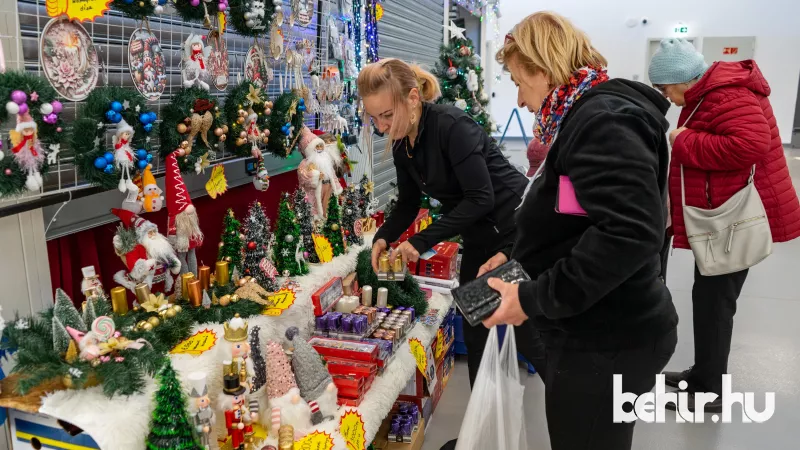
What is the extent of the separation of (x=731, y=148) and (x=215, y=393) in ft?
7.04

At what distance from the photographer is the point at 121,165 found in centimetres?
151

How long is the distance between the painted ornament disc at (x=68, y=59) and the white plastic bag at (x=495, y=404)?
4.37 feet

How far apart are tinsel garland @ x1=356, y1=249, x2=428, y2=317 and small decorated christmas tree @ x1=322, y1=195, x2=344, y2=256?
0.10 m

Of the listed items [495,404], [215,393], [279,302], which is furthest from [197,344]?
[495,404]

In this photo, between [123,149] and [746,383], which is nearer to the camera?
[123,149]

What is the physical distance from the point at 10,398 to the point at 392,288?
4.89 ft

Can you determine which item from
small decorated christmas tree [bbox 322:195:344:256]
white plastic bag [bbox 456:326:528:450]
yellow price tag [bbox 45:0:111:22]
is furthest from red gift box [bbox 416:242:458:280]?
yellow price tag [bbox 45:0:111:22]

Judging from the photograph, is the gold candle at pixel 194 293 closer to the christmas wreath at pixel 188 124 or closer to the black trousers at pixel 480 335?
the christmas wreath at pixel 188 124

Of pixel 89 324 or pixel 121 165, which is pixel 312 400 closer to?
pixel 89 324

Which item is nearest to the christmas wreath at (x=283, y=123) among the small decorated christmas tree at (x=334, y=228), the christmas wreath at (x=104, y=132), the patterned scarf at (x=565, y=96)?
the small decorated christmas tree at (x=334, y=228)

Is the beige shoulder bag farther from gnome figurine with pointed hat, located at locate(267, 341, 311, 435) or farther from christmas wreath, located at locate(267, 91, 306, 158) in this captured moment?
gnome figurine with pointed hat, located at locate(267, 341, 311, 435)

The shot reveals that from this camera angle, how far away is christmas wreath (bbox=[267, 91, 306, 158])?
2342 mm

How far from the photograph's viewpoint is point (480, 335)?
7.68 ft

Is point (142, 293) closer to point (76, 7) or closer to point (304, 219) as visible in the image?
point (76, 7)
